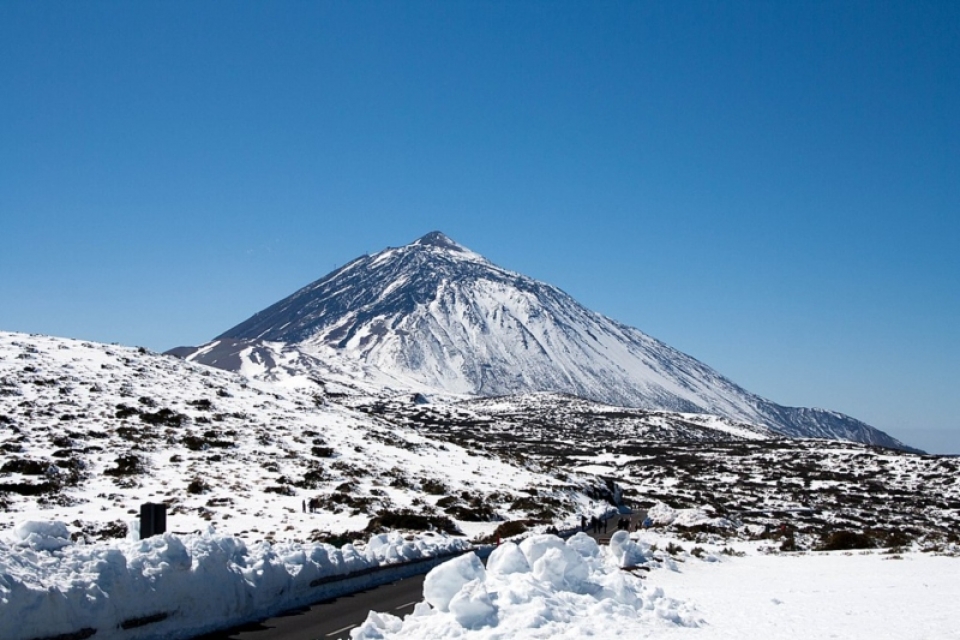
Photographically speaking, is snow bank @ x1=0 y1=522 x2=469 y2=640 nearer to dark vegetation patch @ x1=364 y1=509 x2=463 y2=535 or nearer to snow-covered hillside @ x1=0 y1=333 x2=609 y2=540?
snow-covered hillside @ x1=0 y1=333 x2=609 y2=540

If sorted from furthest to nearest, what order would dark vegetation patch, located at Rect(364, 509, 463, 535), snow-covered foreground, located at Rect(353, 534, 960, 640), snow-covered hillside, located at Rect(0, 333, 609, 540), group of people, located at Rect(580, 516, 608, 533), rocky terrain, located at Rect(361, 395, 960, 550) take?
1. rocky terrain, located at Rect(361, 395, 960, 550)
2. group of people, located at Rect(580, 516, 608, 533)
3. snow-covered hillside, located at Rect(0, 333, 609, 540)
4. dark vegetation patch, located at Rect(364, 509, 463, 535)
5. snow-covered foreground, located at Rect(353, 534, 960, 640)

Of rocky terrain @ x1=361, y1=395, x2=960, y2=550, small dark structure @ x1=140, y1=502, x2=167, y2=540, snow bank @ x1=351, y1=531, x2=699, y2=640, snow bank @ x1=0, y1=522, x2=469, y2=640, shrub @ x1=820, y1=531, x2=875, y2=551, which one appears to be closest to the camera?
snow bank @ x1=0, y1=522, x2=469, y2=640

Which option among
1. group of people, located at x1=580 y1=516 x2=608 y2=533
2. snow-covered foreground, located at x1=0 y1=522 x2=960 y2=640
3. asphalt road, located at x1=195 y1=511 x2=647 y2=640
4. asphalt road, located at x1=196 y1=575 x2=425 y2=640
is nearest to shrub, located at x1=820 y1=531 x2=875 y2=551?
group of people, located at x1=580 y1=516 x2=608 y2=533

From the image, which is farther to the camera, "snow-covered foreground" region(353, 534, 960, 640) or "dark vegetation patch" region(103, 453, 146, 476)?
"dark vegetation patch" region(103, 453, 146, 476)

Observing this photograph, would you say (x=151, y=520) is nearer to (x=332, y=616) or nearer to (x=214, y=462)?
(x=332, y=616)

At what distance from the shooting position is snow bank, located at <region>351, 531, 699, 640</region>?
1096 cm

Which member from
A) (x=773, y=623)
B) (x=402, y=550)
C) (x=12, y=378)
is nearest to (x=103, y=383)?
(x=12, y=378)

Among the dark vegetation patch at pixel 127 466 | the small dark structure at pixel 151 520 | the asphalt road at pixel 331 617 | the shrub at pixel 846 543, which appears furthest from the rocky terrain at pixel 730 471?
the dark vegetation patch at pixel 127 466

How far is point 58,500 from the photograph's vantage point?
31.8 m

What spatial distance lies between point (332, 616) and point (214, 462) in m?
31.7

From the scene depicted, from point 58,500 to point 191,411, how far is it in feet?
78.1

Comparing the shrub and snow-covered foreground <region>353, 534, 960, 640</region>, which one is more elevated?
snow-covered foreground <region>353, 534, 960, 640</region>

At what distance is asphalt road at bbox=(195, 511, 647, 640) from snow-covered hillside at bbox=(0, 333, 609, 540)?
10.4 meters

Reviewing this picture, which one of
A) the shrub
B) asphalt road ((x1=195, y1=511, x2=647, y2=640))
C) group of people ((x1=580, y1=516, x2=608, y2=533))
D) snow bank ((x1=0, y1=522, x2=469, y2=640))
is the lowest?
the shrub
